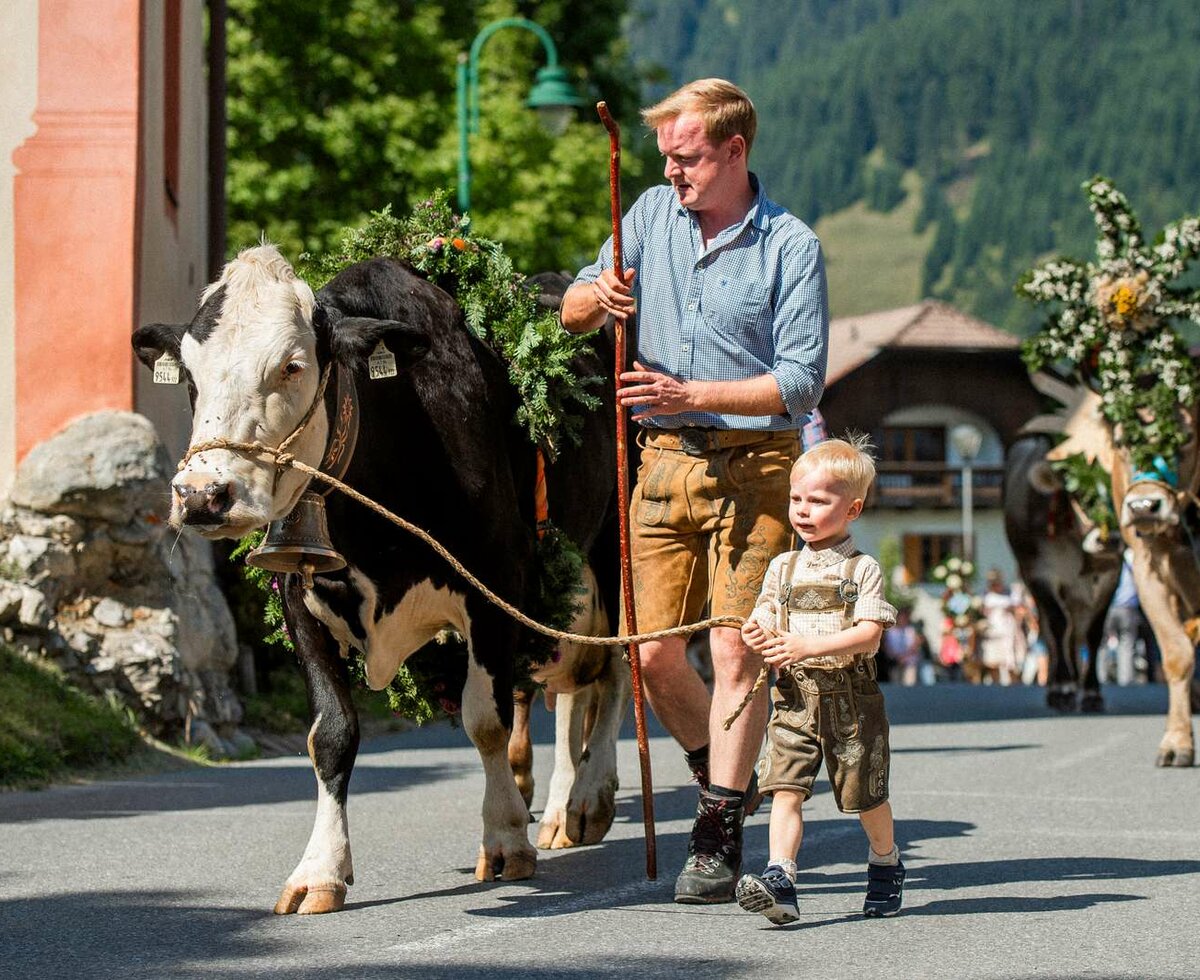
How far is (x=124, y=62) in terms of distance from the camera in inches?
510

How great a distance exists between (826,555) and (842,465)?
266 mm

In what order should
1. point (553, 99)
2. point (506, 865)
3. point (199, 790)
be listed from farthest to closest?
1. point (553, 99)
2. point (199, 790)
3. point (506, 865)

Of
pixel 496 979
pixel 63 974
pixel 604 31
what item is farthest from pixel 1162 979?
pixel 604 31

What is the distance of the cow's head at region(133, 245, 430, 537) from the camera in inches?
229

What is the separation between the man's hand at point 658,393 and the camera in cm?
623

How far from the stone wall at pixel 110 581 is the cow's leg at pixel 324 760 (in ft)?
17.4

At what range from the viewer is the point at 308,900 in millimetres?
6211

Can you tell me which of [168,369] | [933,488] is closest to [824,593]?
[168,369]

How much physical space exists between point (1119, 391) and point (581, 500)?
207 inches

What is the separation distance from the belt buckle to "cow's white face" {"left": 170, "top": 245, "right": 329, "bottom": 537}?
1.14m

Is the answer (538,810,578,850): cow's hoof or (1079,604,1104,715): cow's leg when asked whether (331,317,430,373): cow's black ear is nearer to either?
(538,810,578,850): cow's hoof

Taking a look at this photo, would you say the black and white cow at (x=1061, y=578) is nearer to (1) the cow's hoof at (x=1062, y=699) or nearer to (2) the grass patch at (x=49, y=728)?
(1) the cow's hoof at (x=1062, y=699)

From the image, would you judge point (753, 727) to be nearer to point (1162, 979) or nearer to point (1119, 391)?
point (1162, 979)

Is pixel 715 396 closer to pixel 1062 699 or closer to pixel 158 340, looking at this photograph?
pixel 158 340
